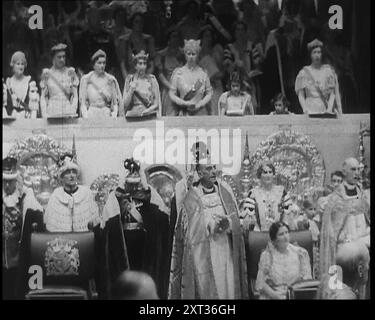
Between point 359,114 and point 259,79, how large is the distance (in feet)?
3.11

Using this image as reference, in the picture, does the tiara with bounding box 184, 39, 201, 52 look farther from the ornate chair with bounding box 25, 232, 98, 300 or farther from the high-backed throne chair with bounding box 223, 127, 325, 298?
the ornate chair with bounding box 25, 232, 98, 300

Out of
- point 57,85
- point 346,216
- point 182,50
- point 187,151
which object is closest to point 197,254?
point 187,151

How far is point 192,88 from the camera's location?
261 inches

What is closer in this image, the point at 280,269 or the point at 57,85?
the point at 280,269

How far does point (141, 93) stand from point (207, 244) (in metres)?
1.47

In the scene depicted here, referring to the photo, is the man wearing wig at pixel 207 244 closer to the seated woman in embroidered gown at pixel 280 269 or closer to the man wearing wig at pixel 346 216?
the seated woman in embroidered gown at pixel 280 269

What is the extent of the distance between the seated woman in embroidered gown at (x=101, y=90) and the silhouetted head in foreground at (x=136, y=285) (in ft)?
4.75

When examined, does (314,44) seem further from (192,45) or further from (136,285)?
(136,285)

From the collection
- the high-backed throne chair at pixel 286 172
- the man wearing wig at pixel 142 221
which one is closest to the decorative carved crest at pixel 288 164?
the high-backed throne chair at pixel 286 172

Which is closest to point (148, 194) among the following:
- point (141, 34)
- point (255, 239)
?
point (255, 239)

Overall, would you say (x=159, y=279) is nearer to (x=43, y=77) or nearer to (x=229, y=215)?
(x=229, y=215)

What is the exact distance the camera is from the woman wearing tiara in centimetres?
664

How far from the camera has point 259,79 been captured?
21.8ft

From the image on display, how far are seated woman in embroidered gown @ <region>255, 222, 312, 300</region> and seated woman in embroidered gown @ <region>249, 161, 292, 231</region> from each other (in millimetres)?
204
